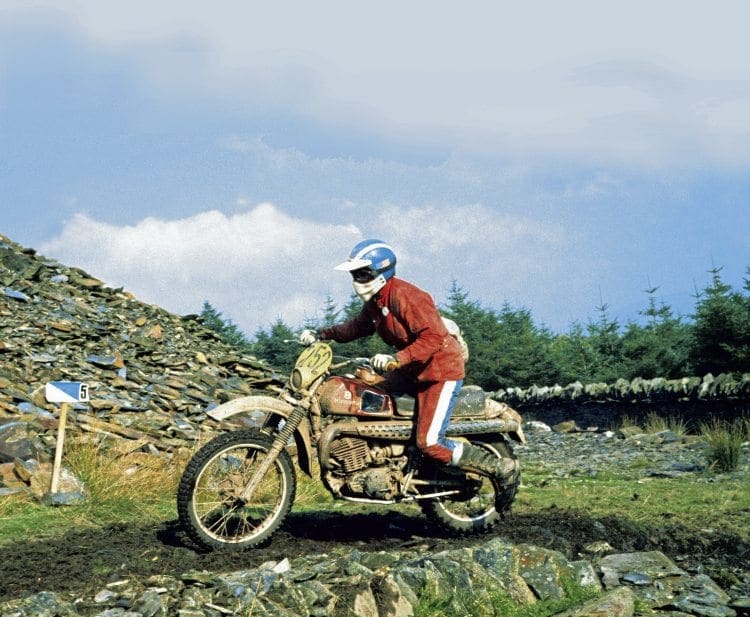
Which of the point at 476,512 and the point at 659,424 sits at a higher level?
the point at 659,424

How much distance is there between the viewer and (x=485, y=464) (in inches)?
283

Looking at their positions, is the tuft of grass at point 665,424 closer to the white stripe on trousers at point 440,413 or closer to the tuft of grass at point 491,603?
the white stripe on trousers at point 440,413

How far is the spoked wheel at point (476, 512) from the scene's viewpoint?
737 centimetres

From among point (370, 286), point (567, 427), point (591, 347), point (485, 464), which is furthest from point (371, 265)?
point (591, 347)

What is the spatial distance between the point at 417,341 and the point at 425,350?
0.33ft

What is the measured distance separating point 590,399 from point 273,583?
65.3 feet

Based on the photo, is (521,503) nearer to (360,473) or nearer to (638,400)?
(360,473)

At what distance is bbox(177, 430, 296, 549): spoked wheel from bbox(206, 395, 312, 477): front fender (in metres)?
0.17

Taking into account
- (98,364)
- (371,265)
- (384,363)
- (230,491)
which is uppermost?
(371,265)

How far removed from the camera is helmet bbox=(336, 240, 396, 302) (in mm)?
6648

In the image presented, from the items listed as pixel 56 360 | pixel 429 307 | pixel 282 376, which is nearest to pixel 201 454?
pixel 429 307

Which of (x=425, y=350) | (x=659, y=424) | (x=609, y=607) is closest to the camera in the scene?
(x=609, y=607)

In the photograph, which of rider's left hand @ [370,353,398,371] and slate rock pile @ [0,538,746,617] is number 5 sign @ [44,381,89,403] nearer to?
slate rock pile @ [0,538,746,617]

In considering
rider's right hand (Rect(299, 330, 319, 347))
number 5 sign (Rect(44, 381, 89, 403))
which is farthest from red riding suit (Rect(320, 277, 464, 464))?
number 5 sign (Rect(44, 381, 89, 403))
